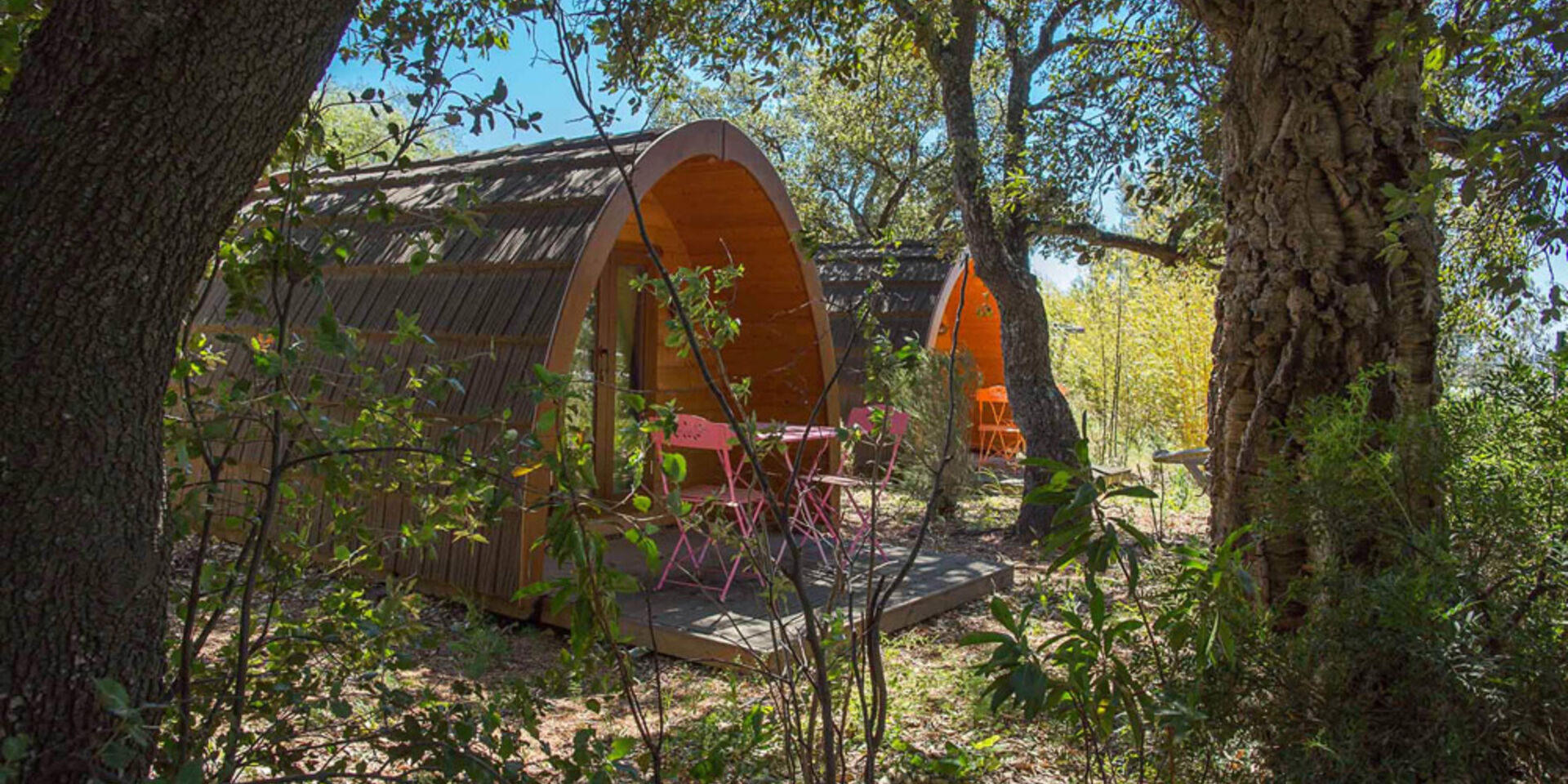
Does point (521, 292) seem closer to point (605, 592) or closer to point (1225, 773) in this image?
point (605, 592)

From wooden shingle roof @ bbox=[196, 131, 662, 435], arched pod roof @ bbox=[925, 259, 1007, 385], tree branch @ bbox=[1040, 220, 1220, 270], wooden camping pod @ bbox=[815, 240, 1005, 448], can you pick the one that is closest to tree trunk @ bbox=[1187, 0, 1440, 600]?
wooden shingle roof @ bbox=[196, 131, 662, 435]

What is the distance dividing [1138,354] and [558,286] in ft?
32.4

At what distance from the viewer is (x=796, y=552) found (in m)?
1.81

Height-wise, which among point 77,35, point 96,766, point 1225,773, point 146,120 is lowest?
point 1225,773

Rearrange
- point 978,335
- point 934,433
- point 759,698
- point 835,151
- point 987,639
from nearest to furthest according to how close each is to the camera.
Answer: point 987,639, point 759,698, point 934,433, point 978,335, point 835,151

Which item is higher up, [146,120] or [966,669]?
[146,120]

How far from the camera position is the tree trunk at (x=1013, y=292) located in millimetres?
8203

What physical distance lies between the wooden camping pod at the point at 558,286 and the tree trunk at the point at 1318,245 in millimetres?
1703

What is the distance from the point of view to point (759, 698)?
13.6 ft

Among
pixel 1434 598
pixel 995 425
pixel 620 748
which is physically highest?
pixel 995 425

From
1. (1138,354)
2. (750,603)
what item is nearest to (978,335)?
(1138,354)

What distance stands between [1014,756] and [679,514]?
6.56 feet

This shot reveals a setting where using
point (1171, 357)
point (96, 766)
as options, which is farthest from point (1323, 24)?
point (1171, 357)

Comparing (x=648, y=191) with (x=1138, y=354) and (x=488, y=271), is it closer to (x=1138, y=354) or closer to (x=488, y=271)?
(x=488, y=271)
